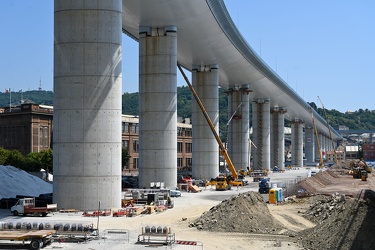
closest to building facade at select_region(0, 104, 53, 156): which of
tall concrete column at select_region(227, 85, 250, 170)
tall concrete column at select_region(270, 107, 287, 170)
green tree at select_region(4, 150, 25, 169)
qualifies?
green tree at select_region(4, 150, 25, 169)

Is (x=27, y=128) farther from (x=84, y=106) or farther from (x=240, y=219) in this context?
(x=240, y=219)

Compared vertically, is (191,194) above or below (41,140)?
below

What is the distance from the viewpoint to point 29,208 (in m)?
40.5

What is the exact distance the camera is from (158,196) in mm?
49906

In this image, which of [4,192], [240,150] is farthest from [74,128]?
[240,150]

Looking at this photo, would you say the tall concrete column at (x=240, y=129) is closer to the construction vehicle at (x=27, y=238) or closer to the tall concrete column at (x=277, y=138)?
the tall concrete column at (x=277, y=138)

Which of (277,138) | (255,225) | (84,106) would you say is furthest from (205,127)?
(277,138)

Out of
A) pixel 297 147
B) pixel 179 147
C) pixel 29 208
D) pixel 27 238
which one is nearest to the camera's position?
pixel 27 238

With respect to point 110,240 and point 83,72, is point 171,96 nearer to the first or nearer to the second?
point 83,72

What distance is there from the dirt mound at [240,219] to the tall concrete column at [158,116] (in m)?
25.6

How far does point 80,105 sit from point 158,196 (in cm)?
1205

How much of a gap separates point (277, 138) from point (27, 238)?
132864 millimetres

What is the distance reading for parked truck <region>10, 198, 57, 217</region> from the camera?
4009 centimetres

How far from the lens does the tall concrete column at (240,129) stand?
115375mm
